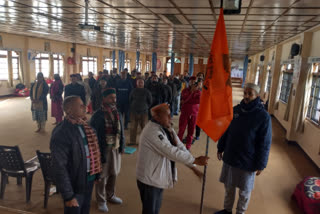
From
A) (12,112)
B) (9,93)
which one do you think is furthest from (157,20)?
(9,93)

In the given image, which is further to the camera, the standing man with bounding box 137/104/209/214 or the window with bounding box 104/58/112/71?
the window with bounding box 104/58/112/71

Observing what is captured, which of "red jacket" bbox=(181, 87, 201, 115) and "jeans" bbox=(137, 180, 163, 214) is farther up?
"red jacket" bbox=(181, 87, 201, 115)

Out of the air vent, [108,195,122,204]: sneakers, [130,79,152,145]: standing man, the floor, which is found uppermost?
the air vent

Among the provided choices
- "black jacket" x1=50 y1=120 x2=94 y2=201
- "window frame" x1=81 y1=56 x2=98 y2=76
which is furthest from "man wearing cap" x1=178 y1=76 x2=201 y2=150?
"window frame" x1=81 y1=56 x2=98 y2=76

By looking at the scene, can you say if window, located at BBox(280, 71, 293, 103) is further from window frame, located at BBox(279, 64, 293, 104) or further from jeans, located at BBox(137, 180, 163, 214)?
jeans, located at BBox(137, 180, 163, 214)

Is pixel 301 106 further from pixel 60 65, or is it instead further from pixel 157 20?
pixel 60 65

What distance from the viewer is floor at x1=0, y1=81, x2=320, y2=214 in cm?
301

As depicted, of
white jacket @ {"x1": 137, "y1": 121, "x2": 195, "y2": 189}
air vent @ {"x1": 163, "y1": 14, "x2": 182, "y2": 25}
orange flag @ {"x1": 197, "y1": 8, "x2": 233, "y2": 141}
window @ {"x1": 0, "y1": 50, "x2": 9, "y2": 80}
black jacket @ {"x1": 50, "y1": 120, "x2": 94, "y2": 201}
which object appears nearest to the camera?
black jacket @ {"x1": 50, "y1": 120, "x2": 94, "y2": 201}

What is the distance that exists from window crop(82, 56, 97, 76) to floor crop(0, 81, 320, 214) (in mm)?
12126

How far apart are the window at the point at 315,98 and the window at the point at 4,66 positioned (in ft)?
41.4

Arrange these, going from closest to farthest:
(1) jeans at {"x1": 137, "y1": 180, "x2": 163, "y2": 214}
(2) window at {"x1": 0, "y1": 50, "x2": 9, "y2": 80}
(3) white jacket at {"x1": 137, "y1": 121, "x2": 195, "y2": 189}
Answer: (3) white jacket at {"x1": 137, "y1": 121, "x2": 195, "y2": 189} → (1) jeans at {"x1": 137, "y1": 180, "x2": 163, "y2": 214} → (2) window at {"x1": 0, "y1": 50, "x2": 9, "y2": 80}

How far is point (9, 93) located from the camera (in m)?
11.8

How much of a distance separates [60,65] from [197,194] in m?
14.1

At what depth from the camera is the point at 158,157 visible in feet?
6.48
